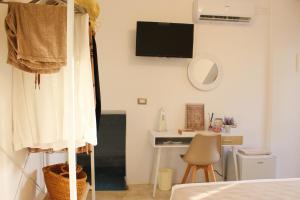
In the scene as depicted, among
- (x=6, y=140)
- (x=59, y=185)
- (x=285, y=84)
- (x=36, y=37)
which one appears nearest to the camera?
(x=36, y=37)

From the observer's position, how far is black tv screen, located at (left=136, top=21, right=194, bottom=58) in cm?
354

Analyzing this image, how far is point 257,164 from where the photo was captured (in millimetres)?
3508

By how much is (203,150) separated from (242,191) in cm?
123

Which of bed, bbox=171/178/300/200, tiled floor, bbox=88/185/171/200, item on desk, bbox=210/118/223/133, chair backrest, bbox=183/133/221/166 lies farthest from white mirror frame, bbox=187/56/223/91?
bed, bbox=171/178/300/200

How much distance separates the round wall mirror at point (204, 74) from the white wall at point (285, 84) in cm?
76

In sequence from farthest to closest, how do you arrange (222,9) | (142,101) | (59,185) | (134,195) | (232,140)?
1. (142,101)
2. (222,9)
3. (232,140)
4. (134,195)
5. (59,185)

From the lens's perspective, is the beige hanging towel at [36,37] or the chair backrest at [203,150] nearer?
the beige hanging towel at [36,37]

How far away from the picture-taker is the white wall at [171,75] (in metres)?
3.64

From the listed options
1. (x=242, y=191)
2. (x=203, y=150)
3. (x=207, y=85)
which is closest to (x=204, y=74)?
(x=207, y=85)

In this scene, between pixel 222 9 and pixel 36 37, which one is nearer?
pixel 36 37

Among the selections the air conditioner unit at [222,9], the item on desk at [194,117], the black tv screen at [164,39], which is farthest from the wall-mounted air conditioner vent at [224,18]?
the item on desk at [194,117]

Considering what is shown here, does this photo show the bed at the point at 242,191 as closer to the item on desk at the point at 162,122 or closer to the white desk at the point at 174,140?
the white desk at the point at 174,140

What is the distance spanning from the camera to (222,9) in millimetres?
3598

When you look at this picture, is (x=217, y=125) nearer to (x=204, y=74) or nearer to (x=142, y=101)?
(x=204, y=74)
